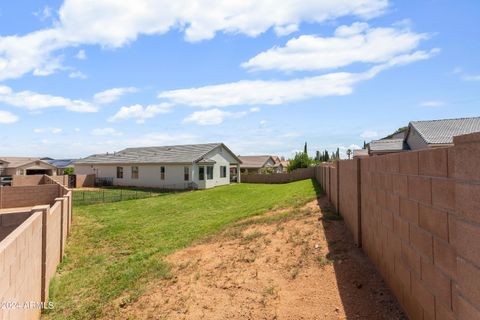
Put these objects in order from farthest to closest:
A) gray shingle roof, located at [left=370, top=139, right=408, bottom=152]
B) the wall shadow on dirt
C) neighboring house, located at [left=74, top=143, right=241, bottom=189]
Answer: gray shingle roof, located at [left=370, top=139, right=408, bottom=152], neighboring house, located at [left=74, top=143, right=241, bottom=189], the wall shadow on dirt

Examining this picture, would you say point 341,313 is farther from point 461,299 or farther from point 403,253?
point 461,299

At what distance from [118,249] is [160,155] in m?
26.0

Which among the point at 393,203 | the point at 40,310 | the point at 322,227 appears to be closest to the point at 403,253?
the point at 393,203

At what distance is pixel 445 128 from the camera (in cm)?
2848

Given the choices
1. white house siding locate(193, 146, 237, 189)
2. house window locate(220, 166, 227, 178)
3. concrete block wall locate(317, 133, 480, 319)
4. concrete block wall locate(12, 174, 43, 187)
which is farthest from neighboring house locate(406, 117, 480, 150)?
concrete block wall locate(12, 174, 43, 187)

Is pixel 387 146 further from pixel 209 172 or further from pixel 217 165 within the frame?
pixel 209 172

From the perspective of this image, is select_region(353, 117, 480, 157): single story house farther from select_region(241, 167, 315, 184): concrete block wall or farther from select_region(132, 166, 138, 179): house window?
select_region(132, 166, 138, 179): house window

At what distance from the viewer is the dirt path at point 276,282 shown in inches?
204

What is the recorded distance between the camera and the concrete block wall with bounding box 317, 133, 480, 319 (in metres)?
2.49

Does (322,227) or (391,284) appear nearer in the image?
(391,284)

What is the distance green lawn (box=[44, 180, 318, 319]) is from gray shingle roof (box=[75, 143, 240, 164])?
1254cm

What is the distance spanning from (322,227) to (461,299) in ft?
21.1

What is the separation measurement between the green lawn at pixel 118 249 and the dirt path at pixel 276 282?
779mm

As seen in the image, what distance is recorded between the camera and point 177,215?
1750cm
